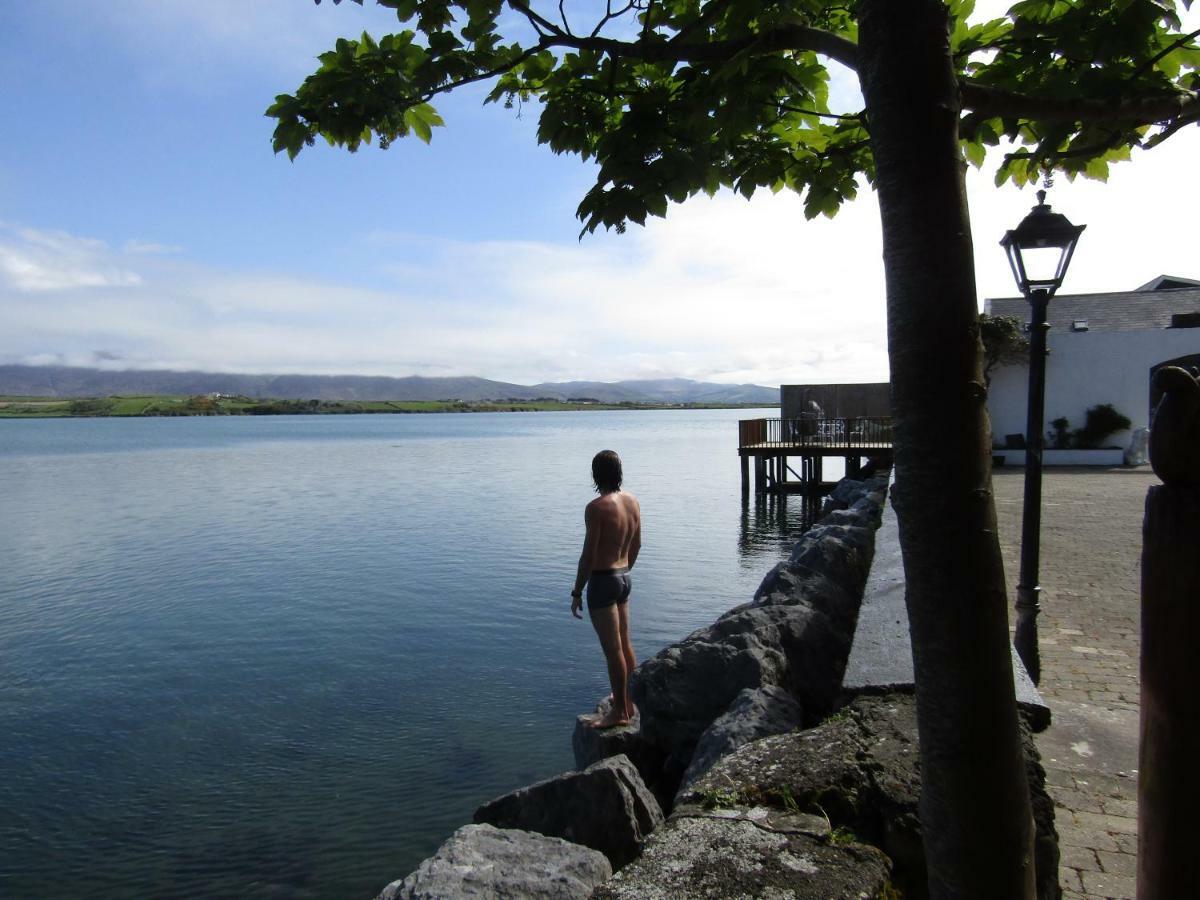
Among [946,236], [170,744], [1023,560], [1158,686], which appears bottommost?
[170,744]

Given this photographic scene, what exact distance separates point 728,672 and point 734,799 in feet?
9.88

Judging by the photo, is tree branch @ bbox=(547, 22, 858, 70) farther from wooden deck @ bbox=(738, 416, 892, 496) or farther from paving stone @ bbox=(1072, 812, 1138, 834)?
wooden deck @ bbox=(738, 416, 892, 496)

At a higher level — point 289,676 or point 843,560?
point 843,560

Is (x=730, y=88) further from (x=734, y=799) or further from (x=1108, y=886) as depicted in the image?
(x=1108, y=886)

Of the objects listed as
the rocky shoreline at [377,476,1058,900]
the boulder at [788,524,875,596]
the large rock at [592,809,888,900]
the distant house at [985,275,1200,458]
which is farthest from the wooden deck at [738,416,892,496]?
the large rock at [592,809,888,900]

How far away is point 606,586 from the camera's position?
6.82 metres

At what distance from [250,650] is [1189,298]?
31753 mm

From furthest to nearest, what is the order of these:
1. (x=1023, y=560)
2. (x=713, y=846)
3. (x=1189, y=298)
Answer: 1. (x=1189, y=298)
2. (x=1023, y=560)
3. (x=713, y=846)

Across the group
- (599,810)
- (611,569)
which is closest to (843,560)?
(611,569)

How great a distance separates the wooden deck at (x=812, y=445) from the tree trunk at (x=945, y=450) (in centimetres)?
2760

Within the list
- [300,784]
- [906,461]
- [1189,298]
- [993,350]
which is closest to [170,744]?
[300,784]

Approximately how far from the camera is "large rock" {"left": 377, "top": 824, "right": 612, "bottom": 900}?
3.47 meters

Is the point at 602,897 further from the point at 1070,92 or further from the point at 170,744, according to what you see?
the point at 170,744

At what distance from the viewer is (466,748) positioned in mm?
8859
